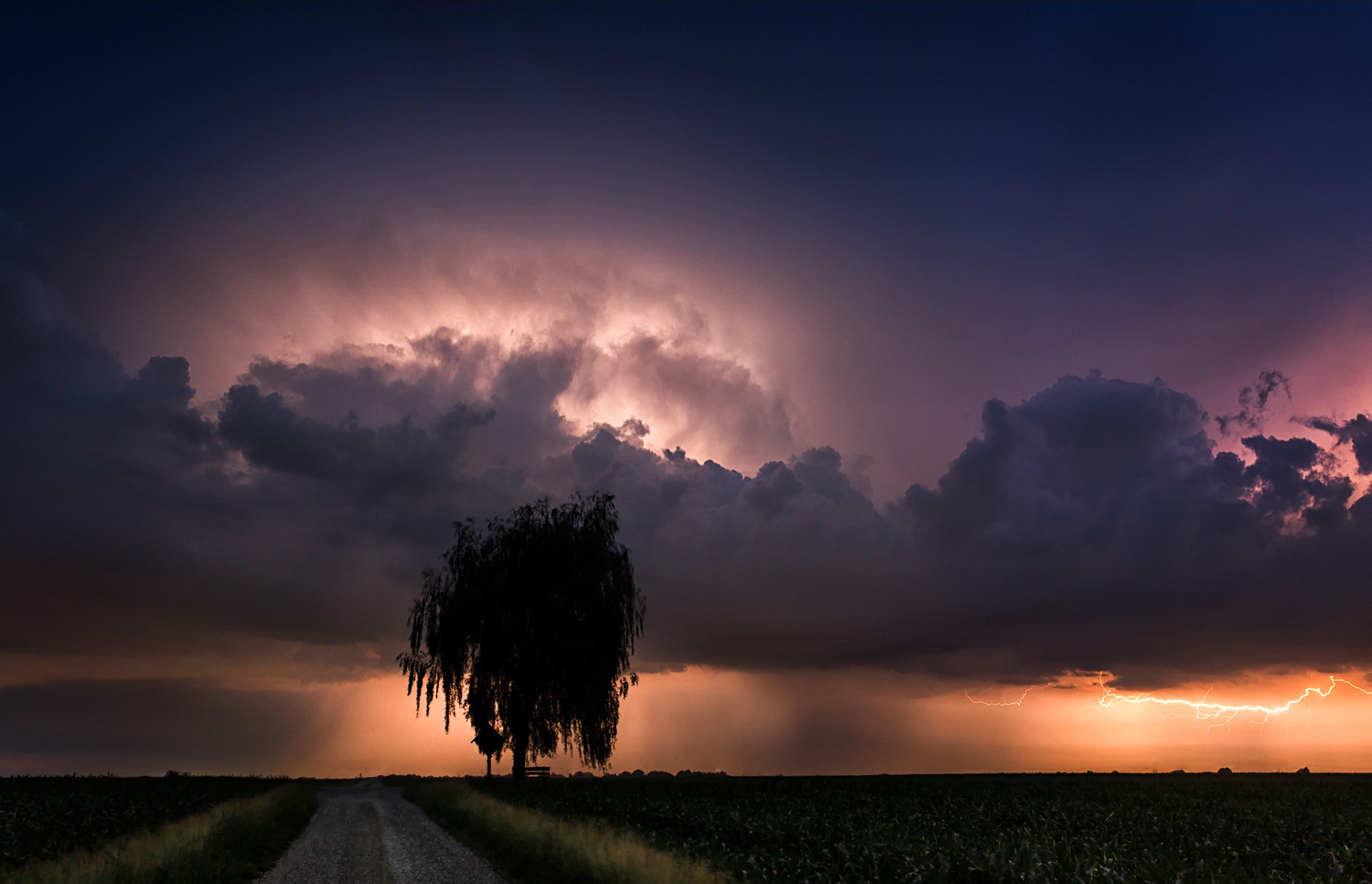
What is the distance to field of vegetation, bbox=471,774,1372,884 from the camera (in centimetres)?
1364

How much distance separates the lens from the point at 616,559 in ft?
129

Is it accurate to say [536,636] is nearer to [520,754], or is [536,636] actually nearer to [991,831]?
[520,754]

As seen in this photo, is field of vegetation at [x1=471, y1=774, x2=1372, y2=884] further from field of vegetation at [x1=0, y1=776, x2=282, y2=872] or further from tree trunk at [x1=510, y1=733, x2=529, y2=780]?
field of vegetation at [x1=0, y1=776, x2=282, y2=872]

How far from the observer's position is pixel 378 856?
20.0m

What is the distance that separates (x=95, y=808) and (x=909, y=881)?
35.5 metres

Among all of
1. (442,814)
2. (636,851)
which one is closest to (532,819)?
(636,851)

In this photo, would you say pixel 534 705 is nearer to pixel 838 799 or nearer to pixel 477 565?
pixel 477 565

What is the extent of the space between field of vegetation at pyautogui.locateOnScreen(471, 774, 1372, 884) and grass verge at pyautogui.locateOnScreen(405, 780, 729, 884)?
139cm

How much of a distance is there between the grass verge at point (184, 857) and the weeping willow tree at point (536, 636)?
11135 mm

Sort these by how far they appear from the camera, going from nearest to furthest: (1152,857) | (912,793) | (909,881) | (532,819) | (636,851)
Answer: (909,881), (636,851), (1152,857), (532,819), (912,793)

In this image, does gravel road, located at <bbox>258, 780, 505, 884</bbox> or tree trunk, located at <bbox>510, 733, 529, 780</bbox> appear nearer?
gravel road, located at <bbox>258, 780, 505, 884</bbox>

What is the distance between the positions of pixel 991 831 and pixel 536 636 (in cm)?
2226

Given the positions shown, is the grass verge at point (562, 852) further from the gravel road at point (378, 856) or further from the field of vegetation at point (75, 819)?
the field of vegetation at point (75, 819)

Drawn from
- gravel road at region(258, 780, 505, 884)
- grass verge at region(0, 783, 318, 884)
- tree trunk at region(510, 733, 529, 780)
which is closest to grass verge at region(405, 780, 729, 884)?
gravel road at region(258, 780, 505, 884)
